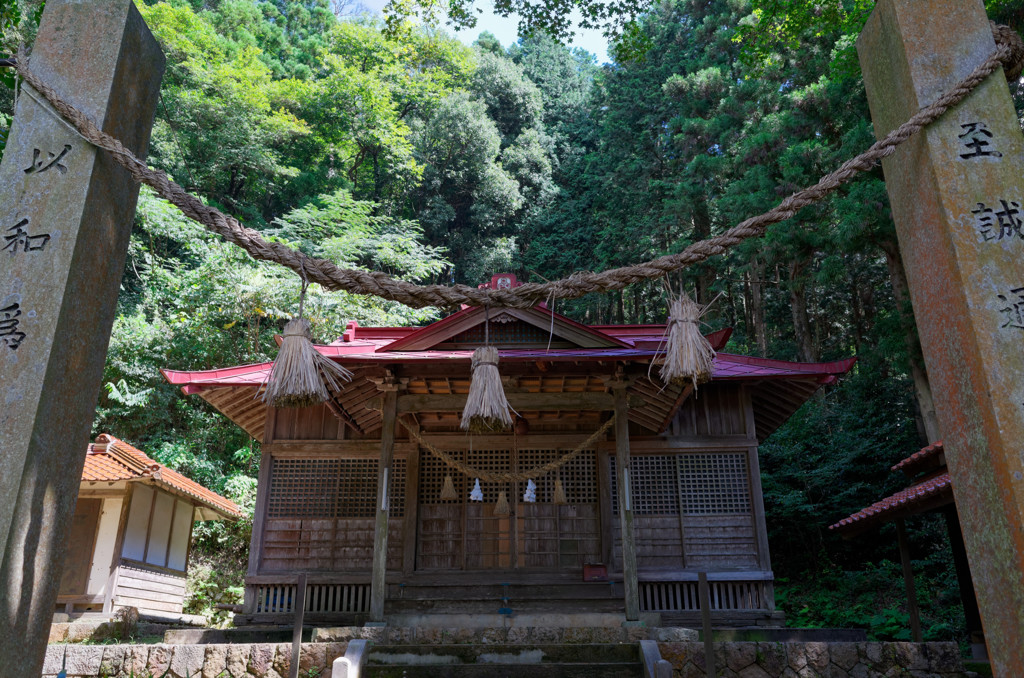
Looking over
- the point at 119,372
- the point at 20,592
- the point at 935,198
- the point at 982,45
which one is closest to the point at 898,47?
the point at 982,45

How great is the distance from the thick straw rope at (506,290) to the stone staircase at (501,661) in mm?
4440

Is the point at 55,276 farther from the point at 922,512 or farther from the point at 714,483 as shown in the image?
the point at 922,512

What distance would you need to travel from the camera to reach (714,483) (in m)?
10.4

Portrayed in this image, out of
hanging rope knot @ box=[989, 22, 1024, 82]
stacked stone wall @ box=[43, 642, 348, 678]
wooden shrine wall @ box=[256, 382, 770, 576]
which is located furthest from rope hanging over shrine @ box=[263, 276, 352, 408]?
wooden shrine wall @ box=[256, 382, 770, 576]

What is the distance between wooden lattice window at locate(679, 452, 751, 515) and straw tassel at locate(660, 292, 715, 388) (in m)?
7.04

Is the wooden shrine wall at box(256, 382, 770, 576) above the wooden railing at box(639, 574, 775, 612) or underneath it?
above

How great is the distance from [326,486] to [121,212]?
740 cm

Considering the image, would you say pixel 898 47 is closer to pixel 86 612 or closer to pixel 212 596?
pixel 86 612

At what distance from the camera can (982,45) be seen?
11.2 feet

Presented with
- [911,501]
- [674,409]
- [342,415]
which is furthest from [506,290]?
[911,501]

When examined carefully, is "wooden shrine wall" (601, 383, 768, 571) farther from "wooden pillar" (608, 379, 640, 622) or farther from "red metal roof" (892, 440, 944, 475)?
"red metal roof" (892, 440, 944, 475)

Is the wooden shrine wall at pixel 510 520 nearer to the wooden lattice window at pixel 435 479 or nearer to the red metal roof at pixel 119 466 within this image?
the wooden lattice window at pixel 435 479

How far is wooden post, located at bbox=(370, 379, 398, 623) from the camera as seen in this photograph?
25.1 feet

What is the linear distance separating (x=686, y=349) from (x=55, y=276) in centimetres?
307
